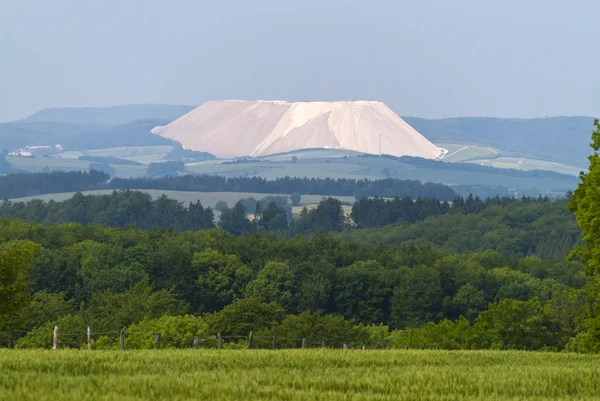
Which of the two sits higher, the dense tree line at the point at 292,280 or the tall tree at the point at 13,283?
the tall tree at the point at 13,283

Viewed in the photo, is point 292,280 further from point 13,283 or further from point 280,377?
point 280,377

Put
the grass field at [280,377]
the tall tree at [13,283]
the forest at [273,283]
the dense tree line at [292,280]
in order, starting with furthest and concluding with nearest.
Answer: the dense tree line at [292,280] → the forest at [273,283] → the tall tree at [13,283] → the grass field at [280,377]

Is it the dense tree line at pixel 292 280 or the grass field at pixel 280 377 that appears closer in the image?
the grass field at pixel 280 377

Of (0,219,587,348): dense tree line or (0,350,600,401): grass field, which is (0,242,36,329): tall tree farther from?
(0,219,587,348): dense tree line

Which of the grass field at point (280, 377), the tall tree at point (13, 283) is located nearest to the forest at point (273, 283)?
the tall tree at point (13, 283)

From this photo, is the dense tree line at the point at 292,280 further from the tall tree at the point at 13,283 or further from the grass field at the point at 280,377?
the grass field at the point at 280,377

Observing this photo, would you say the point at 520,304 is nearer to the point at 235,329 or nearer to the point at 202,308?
the point at 235,329

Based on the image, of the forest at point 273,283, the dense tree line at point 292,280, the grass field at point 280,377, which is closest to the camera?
the grass field at point 280,377

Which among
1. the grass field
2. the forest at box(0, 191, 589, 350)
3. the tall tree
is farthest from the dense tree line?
the grass field
